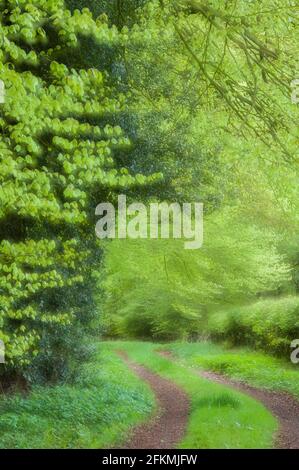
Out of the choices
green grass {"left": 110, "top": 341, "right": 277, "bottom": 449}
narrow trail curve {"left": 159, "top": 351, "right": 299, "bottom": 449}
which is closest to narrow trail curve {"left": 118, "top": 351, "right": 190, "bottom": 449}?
green grass {"left": 110, "top": 341, "right": 277, "bottom": 449}

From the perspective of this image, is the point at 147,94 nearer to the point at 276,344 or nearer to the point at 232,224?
the point at 232,224

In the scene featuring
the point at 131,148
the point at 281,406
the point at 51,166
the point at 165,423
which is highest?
the point at 131,148

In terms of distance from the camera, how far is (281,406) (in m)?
14.1

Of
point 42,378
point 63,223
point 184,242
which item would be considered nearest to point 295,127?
point 63,223

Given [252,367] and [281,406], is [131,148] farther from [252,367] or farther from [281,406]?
[252,367]

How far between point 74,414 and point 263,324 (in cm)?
1230

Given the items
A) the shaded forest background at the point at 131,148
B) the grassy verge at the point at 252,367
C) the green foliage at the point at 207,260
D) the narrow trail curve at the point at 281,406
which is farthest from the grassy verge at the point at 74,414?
the grassy verge at the point at 252,367

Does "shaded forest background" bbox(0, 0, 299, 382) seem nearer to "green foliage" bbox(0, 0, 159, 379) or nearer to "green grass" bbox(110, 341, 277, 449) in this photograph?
"green foliage" bbox(0, 0, 159, 379)

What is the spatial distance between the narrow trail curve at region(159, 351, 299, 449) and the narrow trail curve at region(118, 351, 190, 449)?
168 cm

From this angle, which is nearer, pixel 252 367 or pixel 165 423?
pixel 165 423

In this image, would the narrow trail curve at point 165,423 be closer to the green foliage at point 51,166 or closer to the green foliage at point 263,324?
the green foliage at point 51,166

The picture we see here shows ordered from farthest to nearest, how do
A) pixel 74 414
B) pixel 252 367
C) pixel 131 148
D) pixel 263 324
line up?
pixel 263 324, pixel 252 367, pixel 131 148, pixel 74 414

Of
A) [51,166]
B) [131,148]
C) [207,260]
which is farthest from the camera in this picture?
[207,260]

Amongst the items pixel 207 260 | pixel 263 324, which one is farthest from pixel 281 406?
pixel 263 324
